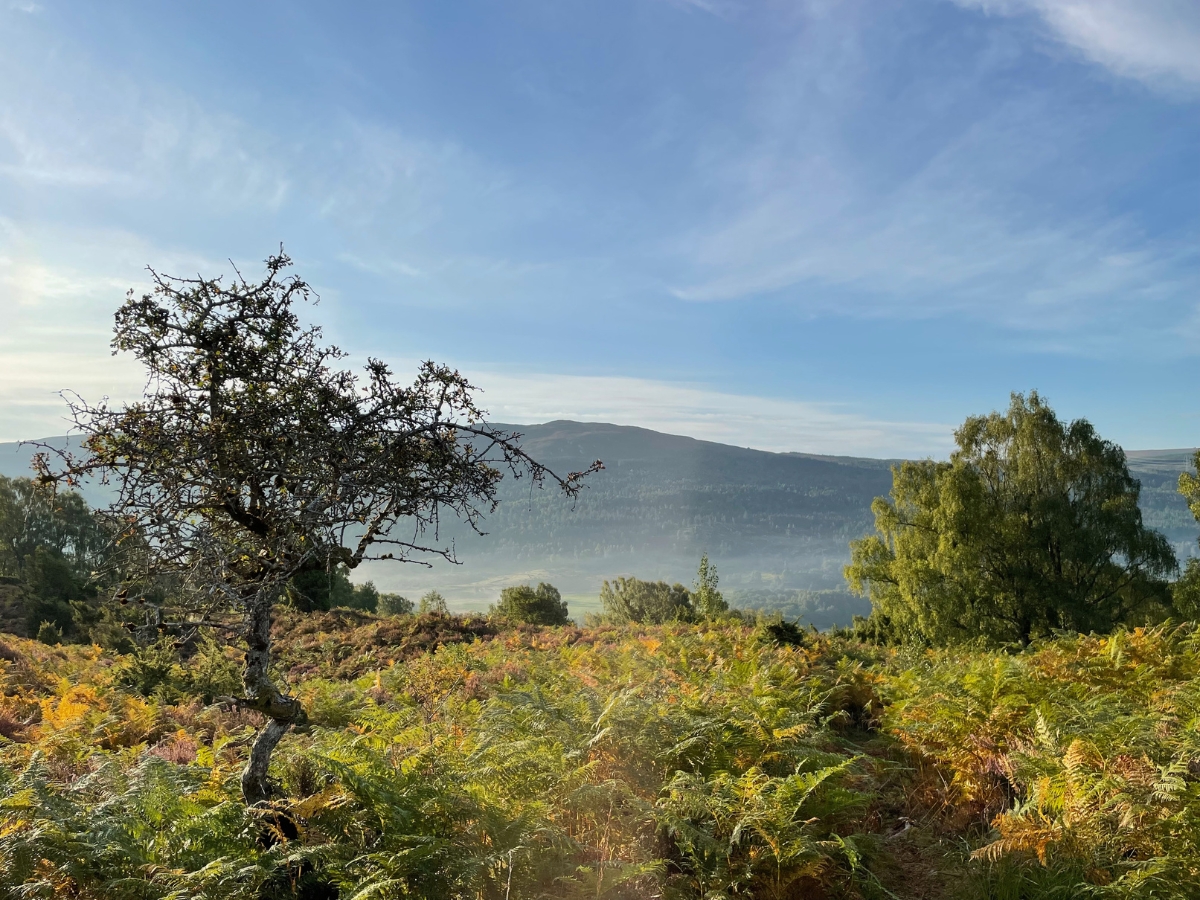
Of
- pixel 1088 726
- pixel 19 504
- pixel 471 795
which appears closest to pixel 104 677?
pixel 471 795

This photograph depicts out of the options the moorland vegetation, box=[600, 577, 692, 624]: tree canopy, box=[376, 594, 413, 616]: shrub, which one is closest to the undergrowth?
the moorland vegetation

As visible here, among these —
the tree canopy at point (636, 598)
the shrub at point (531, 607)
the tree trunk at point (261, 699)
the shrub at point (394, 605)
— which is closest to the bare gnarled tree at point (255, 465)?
the tree trunk at point (261, 699)

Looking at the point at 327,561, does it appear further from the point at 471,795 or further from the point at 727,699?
the point at 727,699

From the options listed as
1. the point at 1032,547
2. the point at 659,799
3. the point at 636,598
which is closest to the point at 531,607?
the point at 636,598

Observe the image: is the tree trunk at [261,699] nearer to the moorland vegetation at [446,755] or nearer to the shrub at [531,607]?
the moorland vegetation at [446,755]

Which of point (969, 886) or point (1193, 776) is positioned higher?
point (1193, 776)

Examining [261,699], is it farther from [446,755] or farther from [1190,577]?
[1190,577]

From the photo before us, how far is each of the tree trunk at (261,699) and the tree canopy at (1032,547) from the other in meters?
26.9

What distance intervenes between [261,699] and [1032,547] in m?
29.8

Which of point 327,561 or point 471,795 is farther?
point 471,795

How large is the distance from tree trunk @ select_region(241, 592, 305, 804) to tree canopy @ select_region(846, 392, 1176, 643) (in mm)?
26920

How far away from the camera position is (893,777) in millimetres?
6961

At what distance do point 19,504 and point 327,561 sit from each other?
68.4 m

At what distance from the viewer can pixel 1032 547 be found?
26.1 metres
